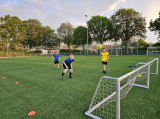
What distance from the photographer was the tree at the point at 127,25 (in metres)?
43.3

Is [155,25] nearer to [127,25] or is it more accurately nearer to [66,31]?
[127,25]

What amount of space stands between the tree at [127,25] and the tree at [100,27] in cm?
241

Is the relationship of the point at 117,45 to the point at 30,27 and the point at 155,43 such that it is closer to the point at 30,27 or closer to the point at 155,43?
the point at 155,43

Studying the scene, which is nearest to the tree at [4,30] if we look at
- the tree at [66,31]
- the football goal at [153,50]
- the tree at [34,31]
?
the tree at [34,31]

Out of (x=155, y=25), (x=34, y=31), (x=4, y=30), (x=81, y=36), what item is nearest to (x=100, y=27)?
(x=81, y=36)

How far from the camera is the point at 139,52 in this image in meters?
37.5

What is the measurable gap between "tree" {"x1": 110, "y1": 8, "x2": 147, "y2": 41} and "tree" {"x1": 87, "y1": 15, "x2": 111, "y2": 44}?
2.41 metres

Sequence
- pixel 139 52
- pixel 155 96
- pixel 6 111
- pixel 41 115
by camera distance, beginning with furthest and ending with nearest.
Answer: pixel 139 52, pixel 155 96, pixel 6 111, pixel 41 115

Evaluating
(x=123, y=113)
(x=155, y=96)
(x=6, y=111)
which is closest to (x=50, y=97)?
(x=6, y=111)

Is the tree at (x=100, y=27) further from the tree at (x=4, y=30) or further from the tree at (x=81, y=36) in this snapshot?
the tree at (x=4, y=30)

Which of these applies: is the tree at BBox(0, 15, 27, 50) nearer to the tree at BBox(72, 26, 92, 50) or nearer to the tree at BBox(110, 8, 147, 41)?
the tree at BBox(72, 26, 92, 50)

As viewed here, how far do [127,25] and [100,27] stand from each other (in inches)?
437

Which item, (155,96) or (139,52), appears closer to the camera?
(155,96)

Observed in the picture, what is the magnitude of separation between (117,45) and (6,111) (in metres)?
40.2
